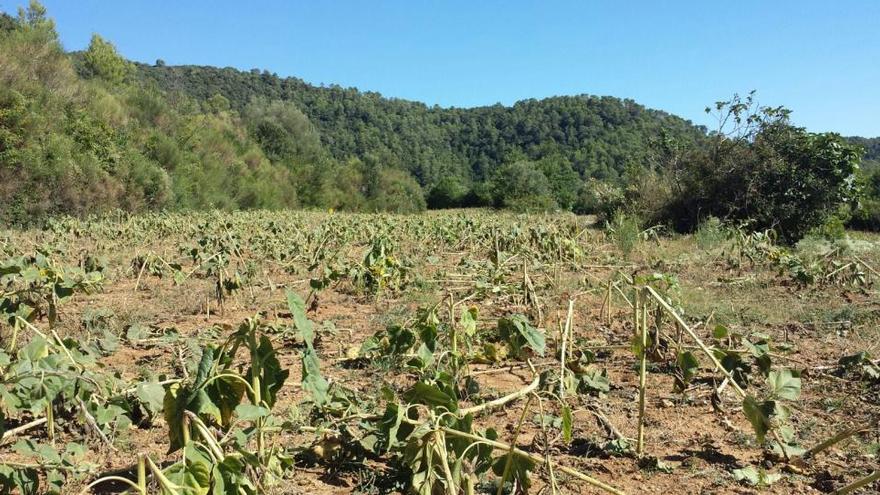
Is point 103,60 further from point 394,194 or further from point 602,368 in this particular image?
point 602,368

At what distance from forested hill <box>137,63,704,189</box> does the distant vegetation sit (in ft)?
1.09

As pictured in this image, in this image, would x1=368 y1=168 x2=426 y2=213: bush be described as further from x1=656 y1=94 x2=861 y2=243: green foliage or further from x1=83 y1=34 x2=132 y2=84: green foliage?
x1=656 y1=94 x2=861 y2=243: green foliage

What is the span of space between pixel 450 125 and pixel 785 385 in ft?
198

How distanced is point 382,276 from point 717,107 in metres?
9.23

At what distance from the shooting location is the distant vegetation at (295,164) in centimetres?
1072

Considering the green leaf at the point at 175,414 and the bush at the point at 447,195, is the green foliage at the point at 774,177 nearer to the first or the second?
the green leaf at the point at 175,414

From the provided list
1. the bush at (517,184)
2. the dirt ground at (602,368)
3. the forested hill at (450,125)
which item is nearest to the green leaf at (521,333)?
the dirt ground at (602,368)

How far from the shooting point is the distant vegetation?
1072 centimetres

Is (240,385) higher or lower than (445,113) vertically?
lower

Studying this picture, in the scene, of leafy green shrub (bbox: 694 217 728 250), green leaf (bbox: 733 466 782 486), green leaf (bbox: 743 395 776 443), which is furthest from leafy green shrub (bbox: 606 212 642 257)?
green leaf (bbox: 743 395 776 443)

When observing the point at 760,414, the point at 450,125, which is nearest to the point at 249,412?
the point at 760,414

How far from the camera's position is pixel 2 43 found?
15.8 meters

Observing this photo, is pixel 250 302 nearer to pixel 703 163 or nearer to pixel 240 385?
pixel 240 385

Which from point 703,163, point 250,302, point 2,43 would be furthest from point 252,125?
point 250,302
